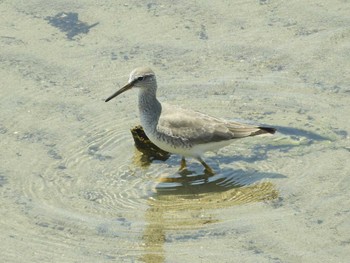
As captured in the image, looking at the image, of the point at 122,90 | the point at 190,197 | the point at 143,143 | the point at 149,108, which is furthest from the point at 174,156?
the point at 190,197

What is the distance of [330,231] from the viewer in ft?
26.8

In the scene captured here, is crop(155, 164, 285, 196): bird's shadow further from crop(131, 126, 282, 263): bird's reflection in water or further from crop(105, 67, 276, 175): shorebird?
crop(105, 67, 276, 175): shorebird

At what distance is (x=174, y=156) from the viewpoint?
10117mm

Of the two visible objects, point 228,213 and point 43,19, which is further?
point 43,19

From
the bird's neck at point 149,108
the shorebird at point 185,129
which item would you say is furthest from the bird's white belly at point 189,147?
the bird's neck at point 149,108

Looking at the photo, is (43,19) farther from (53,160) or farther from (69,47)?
(53,160)

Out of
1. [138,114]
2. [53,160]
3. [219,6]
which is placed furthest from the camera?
[219,6]

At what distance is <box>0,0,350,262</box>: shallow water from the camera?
813 centimetres

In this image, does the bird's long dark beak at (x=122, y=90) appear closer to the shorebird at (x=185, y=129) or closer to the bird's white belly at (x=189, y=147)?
the shorebird at (x=185, y=129)

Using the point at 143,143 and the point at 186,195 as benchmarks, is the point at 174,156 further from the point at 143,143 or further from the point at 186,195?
the point at 186,195

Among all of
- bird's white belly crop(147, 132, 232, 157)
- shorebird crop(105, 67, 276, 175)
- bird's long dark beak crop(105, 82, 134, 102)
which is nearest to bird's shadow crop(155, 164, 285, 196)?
shorebird crop(105, 67, 276, 175)

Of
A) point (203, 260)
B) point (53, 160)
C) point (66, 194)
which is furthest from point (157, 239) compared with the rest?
point (53, 160)

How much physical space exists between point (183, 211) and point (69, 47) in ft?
12.3

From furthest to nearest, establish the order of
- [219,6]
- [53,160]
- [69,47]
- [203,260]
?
[219,6], [69,47], [53,160], [203,260]
